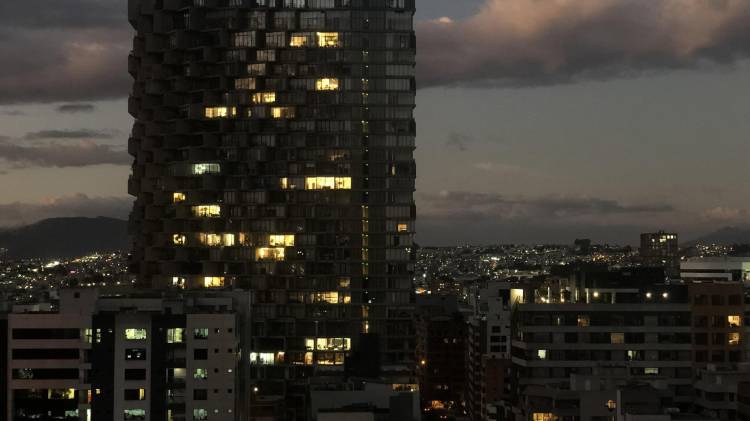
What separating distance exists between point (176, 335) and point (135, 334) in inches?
161

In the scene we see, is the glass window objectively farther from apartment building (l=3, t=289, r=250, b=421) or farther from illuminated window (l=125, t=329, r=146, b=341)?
illuminated window (l=125, t=329, r=146, b=341)

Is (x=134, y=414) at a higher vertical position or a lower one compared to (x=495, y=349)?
lower

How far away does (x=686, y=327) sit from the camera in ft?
498

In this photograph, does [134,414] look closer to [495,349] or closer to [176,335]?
[176,335]

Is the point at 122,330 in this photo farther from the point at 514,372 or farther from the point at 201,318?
the point at 514,372

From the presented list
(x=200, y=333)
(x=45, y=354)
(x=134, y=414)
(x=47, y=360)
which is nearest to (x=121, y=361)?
(x=134, y=414)

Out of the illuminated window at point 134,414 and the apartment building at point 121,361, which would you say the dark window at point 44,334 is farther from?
the illuminated window at point 134,414

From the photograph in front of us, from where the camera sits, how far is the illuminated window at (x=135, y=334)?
138 metres

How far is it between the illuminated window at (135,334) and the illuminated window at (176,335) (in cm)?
249

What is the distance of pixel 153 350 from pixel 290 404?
62.9 m

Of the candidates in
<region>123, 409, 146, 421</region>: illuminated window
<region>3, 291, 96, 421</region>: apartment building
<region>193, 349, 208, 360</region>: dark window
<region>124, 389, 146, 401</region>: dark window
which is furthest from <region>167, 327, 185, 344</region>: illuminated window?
<region>3, 291, 96, 421</region>: apartment building

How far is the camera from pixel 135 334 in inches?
5443

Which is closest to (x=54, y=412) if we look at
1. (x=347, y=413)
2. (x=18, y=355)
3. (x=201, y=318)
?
(x=18, y=355)

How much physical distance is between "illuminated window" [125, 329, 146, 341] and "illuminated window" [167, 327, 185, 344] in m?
2.49
